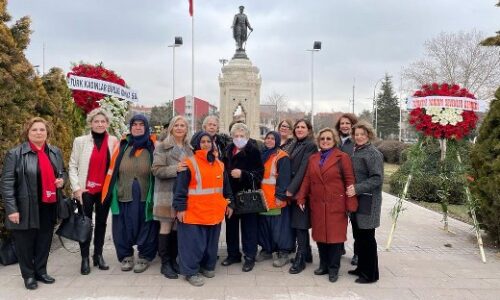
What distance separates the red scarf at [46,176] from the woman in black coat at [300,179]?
2.64m

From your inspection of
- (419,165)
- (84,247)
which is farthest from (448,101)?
(84,247)

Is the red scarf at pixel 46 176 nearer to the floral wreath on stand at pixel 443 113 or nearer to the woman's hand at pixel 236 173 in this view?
the woman's hand at pixel 236 173

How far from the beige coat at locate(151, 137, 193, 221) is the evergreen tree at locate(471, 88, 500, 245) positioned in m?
4.55

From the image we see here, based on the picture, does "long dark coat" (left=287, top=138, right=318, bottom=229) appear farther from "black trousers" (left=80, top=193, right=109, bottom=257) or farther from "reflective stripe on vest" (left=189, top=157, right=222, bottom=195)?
"black trousers" (left=80, top=193, right=109, bottom=257)

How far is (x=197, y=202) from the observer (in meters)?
4.46

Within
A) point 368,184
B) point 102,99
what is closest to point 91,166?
point 102,99

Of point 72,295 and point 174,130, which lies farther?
point 174,130

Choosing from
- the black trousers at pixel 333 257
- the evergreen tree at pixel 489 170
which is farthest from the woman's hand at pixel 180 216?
the evergreen tree at pixel 489 170

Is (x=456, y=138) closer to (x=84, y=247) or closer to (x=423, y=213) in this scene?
(x=423, y=213)

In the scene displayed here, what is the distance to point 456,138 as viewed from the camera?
252 inches

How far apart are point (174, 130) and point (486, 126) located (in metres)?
4.98

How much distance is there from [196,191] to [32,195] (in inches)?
67.2

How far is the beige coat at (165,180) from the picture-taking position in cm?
464

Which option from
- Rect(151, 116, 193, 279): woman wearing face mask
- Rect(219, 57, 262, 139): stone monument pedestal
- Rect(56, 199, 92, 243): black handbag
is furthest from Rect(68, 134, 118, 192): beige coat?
Rect(219, 57, 262, 139): stone monument pedestal
